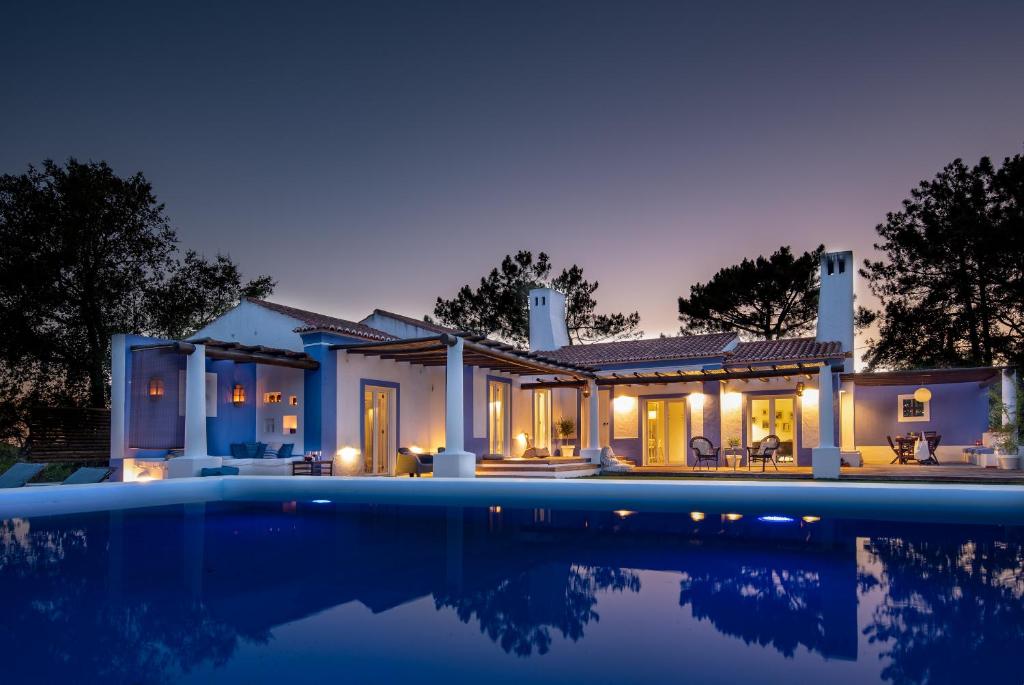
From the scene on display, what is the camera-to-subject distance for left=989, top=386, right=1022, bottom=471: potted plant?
1698 cm

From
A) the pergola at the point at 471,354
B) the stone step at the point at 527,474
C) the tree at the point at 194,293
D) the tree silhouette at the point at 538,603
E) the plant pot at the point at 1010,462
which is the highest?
the tree at the point at 194,293

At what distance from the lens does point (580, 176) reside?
20.3 meters

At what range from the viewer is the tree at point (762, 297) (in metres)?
32.7

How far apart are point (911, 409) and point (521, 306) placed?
58.5 ft

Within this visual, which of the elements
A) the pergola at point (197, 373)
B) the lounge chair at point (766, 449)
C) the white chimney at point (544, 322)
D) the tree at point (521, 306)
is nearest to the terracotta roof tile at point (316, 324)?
the pergola at point (197, 373)

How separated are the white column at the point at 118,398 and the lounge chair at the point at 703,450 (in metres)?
12.1

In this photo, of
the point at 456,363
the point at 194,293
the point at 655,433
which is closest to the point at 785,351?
the point at 655,433

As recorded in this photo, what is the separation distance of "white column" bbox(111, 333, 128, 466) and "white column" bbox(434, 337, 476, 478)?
6.15 m

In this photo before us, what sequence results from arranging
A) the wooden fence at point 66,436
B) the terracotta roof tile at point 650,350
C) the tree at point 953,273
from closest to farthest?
the wooden fence at point 66,436
the terracotta roof tile at point 650,350
the tree at point 953,273

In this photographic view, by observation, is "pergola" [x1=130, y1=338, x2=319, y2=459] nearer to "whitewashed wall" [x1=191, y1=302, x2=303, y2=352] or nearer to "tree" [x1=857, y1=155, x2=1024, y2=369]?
"whitewashed wall" [x1=191, y1=302, x2=303, y2=352]

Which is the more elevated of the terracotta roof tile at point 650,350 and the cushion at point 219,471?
the terracotta roof tile at point 650,350

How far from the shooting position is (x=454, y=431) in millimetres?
14695

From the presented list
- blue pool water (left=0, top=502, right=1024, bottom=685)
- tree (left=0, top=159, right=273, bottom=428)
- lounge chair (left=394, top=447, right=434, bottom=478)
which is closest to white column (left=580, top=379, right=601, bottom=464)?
lounge chair (left=394, top=447, right=434, bottom=478)

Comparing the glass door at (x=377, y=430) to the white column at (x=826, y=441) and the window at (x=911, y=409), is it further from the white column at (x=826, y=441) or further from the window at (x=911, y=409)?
the window at (x=911, y=409)
